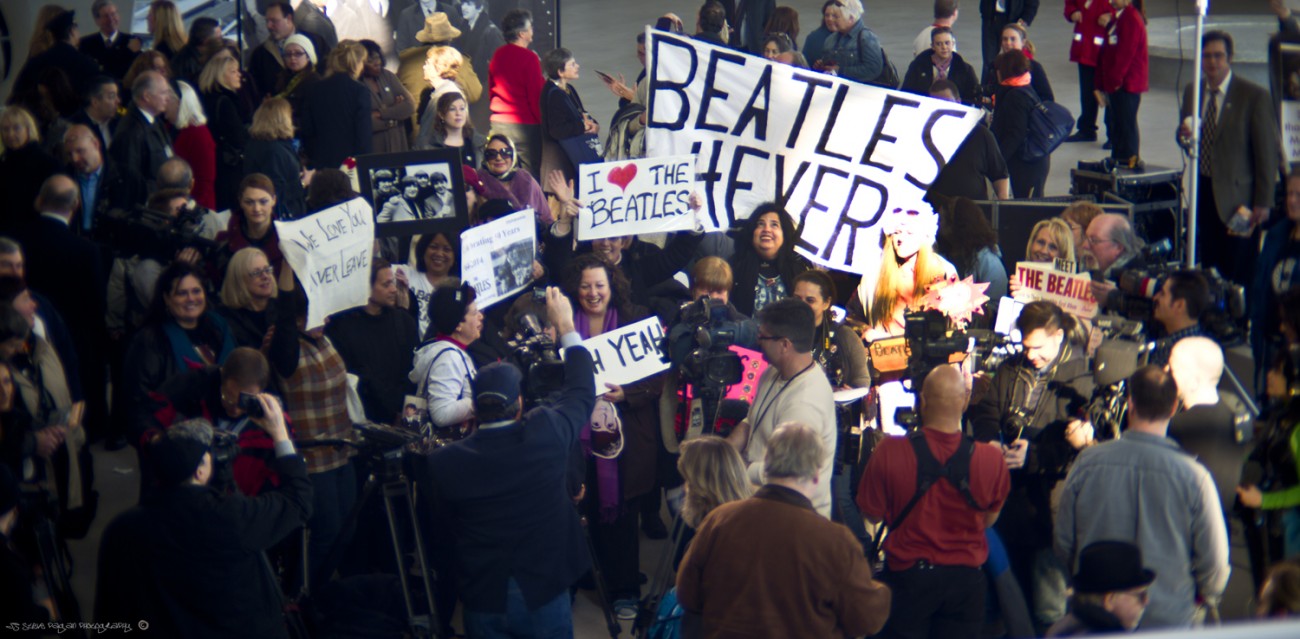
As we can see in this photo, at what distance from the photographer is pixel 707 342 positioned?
6023mm

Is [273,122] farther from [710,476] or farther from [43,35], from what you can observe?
[710,476]

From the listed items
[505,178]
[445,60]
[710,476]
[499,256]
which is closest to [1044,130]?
[505,178]

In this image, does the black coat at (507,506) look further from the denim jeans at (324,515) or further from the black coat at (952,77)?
the black coat at (952,77)

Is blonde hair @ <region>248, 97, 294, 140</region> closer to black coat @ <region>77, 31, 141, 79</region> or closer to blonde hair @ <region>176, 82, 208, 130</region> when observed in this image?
blonde hair @ <region>176, 82, 208, 130</region>

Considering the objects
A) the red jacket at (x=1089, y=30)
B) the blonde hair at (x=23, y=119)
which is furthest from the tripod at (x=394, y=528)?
the red jacket at (x=1089, y=30)

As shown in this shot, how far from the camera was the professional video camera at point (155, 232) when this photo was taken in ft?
24.4

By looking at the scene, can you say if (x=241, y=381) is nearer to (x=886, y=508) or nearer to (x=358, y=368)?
(x=358, y=368)

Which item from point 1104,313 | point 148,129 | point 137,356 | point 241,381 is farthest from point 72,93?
point 1104,313

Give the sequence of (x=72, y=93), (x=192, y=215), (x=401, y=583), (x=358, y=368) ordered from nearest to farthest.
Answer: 1. (x=401, y=583)
2. (x=358, y=368)
3. (x=192, y=215)
4. (x=72, y=93)

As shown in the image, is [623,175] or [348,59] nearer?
[623,175]

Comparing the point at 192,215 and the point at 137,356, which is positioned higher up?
the point at 192,215

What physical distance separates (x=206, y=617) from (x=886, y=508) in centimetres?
240

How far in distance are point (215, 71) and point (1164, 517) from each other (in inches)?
310

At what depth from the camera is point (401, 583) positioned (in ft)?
18.0
